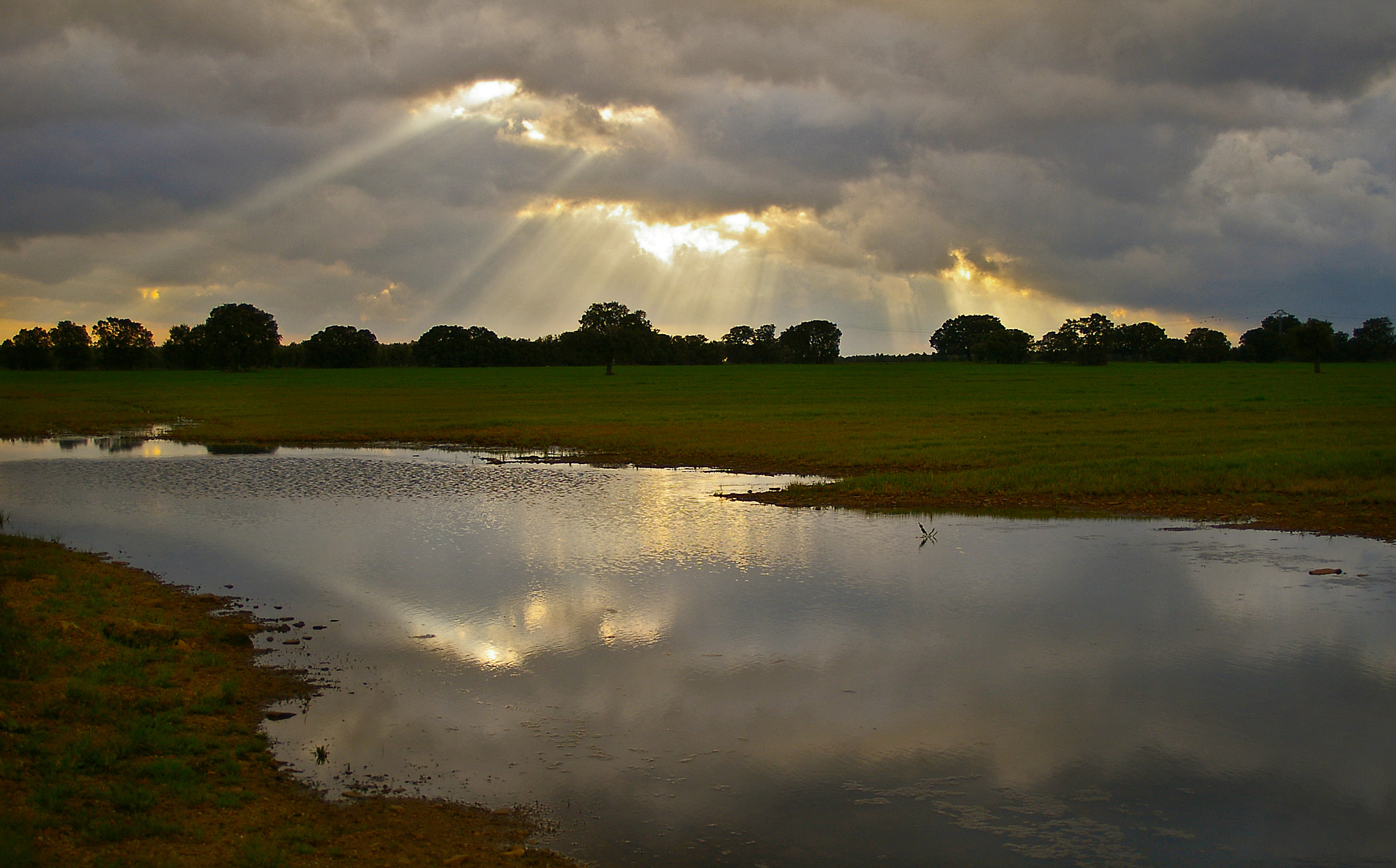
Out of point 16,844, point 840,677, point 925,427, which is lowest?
point 840,677

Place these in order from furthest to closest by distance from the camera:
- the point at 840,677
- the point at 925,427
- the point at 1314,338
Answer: the point at 1314,338
the point at 925,427
the point at 840,677

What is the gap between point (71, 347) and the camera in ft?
466

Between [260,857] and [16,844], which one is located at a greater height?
[16,844]

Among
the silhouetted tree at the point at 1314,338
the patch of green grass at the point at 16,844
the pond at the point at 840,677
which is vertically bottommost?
the pond at the point at 840,677

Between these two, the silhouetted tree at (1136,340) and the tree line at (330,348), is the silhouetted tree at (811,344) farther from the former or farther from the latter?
the silhouetted tree at (1136,340)

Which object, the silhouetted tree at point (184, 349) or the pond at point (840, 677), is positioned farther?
the silhouetted tree at point (184, 349)

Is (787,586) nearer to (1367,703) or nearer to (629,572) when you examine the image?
(629,572)

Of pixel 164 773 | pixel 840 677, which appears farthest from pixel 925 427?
pixel 164 773

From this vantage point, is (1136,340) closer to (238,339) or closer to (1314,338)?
(1314,338)

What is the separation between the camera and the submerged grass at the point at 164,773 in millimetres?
6641

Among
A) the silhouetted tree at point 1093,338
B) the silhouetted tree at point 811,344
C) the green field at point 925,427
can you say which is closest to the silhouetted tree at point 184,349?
the green field at point 925,427

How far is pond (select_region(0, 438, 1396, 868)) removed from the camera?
299 inches

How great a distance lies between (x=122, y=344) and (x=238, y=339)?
86.2ft

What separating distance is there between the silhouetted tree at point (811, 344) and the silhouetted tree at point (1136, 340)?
180 ft
